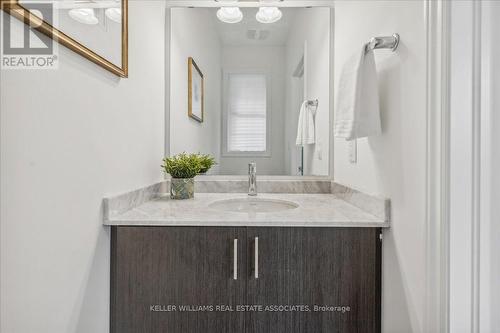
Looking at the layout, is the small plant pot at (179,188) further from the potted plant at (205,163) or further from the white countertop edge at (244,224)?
the white countertop edge at (244,224)

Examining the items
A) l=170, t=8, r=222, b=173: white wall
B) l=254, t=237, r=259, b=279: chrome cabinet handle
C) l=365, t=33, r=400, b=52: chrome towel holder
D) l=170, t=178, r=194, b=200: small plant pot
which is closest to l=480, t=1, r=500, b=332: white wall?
l=365, t=33, r=400, b=52: chrome towel holder

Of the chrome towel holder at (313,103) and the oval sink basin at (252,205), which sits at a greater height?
the chrome towel holder at (313,103)

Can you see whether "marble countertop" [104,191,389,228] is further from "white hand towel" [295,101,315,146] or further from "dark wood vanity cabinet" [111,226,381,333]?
"white hand towel" [295,101,315,146]

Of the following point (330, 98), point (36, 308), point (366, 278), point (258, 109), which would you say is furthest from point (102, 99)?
point (330, 98)

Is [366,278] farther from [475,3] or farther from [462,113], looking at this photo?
[475,3]

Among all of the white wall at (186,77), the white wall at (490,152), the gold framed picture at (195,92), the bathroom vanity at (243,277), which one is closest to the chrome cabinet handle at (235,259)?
the bathroom vanity at (243,277)

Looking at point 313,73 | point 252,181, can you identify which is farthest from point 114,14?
point 313,73

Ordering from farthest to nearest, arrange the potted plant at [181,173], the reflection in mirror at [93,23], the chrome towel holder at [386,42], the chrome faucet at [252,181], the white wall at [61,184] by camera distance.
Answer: the chrome faucet at [252,181]
the potted plant at [181,173]
the chrome towel holder at [386,42]
the reflection in mirror at [93,23]
the white wall at [61,184]

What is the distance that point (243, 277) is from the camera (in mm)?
1095

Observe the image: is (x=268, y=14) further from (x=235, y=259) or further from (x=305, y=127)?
(x=235, y=259)

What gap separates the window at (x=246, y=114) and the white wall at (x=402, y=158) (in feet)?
2.34

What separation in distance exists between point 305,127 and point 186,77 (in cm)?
76

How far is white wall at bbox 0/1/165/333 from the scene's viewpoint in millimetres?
699

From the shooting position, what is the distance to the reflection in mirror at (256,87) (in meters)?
1.80
